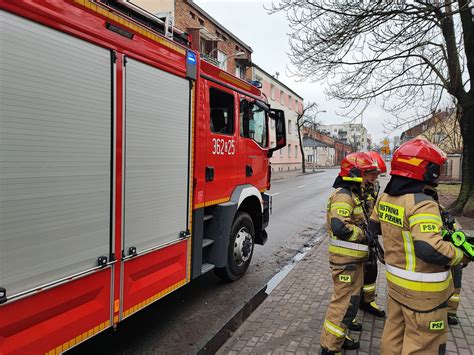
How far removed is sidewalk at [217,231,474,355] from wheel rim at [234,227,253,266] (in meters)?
0.62

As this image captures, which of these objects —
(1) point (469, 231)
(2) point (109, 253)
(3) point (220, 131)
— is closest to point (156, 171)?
(2) point (109, 253)

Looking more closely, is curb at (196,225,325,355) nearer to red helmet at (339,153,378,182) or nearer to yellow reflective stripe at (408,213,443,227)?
red helmet at (339,153,378,182)

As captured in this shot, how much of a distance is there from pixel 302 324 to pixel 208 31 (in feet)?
74.9

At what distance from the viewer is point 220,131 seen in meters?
4.57

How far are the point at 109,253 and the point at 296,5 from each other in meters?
8.04

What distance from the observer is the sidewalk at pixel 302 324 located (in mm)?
3271

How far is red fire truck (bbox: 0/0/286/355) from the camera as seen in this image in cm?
203

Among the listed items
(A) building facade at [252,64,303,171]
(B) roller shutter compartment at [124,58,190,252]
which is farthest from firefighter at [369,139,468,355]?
(A) building facade at [252,64,303,171]

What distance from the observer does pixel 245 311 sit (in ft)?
13.8

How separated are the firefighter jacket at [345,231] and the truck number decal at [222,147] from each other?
161cm

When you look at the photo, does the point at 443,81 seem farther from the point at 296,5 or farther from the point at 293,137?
the point at 293,137

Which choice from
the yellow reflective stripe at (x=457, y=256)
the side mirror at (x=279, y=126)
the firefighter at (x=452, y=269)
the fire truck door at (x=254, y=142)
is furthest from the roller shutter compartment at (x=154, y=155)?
the side mirror at (x=279, y=126)

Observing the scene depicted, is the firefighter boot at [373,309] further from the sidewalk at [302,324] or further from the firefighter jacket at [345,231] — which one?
the firefighter jacket at [345,231]

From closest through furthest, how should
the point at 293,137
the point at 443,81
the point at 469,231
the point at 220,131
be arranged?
the point at 220,131 < the point at 469,231 < the point at 443,81 < the point at 293,137
